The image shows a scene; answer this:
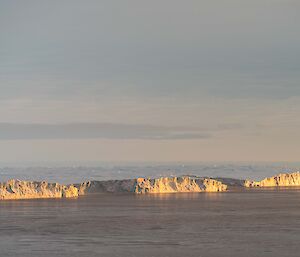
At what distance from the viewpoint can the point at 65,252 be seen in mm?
42188

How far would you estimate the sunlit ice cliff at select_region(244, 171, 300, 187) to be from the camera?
163625 mm

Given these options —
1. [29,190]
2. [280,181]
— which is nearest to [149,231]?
[29,190]

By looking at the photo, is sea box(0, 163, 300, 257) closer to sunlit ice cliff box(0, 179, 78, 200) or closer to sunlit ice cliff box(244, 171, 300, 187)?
sunlit ice cliff box(0, 179, 78, 200)

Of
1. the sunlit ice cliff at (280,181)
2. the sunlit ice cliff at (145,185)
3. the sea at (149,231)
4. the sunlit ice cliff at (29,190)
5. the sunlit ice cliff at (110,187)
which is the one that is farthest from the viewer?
the sunlit ice cliff at (280,181)

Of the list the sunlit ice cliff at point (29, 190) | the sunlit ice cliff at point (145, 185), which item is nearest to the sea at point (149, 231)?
the sunlit ice cliff at point (29, 190)

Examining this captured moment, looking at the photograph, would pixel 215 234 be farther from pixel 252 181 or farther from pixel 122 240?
pixel 252 181

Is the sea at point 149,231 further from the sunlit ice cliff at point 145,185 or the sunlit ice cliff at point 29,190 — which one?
the sunlit ice cliff at point 145,185

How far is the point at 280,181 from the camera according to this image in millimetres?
169875

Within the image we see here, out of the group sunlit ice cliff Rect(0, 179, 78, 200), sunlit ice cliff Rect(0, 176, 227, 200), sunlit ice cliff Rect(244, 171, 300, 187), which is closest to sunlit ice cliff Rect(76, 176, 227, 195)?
sunlit ice cliff Rect(0, 176, 227, 200)

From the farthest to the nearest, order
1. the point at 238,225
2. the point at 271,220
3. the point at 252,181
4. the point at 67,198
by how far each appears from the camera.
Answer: the point at 252,181
the point at 67,198
the point at 271,220
the point at 238,225

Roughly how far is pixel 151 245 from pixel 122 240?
3242mm

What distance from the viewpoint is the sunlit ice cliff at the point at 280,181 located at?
537 ft

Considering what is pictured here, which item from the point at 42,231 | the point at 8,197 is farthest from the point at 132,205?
the point at 42,231

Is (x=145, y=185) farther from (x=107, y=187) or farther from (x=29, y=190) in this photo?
(x=29, y=190)
